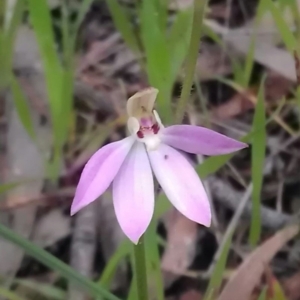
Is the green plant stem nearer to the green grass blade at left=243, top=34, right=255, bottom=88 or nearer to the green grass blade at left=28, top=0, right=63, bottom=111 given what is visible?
the green grass blade at left=28, top=0, right=63, bottom=111

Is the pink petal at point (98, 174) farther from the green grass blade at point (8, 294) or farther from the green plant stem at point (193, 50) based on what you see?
the green grass blade at point (8, 294)

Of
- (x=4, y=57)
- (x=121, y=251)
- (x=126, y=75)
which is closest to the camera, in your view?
(x=121, y=251)

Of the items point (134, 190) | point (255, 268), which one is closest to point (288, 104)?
point (255, 268)

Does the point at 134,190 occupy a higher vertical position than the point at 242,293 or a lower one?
higher

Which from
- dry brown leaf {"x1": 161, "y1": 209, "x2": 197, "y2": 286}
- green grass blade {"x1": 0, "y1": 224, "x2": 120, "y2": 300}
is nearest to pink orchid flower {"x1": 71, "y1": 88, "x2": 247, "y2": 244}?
green grass blade {"x1": 0, "y1": 224, "x2": 120, "y2": 300}

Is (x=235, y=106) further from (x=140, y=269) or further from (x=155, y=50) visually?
(x=140, y=269)

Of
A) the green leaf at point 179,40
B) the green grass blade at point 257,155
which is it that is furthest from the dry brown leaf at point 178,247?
the green leaf at point 179,40

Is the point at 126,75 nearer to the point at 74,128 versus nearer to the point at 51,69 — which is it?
the point at 74,128
